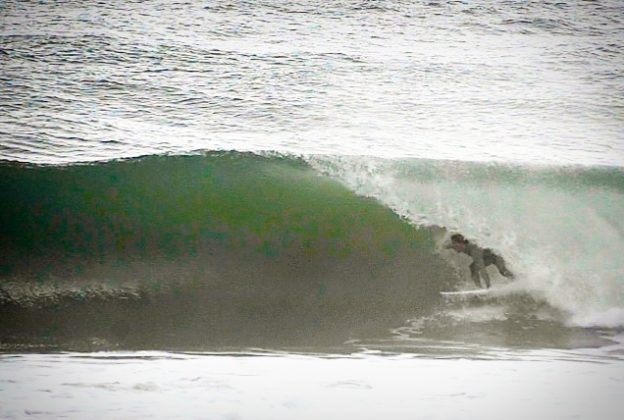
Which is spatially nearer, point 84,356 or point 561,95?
point 84,356

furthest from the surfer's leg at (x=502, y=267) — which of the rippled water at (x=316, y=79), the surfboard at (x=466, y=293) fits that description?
the rippled water at (x=316, y=79)

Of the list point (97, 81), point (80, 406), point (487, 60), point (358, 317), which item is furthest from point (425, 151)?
point (80, 406)

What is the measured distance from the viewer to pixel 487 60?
8.62 ft

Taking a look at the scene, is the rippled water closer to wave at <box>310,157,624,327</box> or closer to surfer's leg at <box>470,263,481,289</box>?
wave at <box>310,157,624,327</box>

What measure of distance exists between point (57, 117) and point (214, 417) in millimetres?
1237

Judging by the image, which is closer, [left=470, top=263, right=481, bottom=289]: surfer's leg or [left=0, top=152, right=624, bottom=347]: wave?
[left=0, top=152, right=624, bottom=347]: wave

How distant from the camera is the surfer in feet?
8.14

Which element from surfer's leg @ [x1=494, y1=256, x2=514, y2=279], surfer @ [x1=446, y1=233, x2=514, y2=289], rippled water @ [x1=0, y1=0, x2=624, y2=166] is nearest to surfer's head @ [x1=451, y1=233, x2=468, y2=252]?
surfer @ [x1=446, y1=233, x2=514, y2=289]

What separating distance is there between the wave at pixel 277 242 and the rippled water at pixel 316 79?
0.26ft

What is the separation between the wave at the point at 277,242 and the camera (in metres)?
2.33

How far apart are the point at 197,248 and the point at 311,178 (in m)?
0.46

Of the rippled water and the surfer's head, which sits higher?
the rippled water

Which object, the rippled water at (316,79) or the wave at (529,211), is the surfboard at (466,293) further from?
the rippled water at (316,79)

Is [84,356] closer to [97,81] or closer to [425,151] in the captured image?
[97,81]
